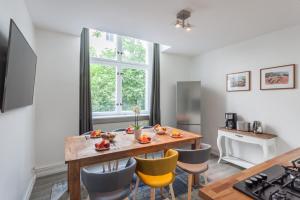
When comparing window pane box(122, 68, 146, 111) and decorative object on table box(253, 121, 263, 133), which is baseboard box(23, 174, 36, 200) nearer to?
window pane box(122, 68, 146, 111)

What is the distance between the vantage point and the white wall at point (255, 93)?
263 centimetres

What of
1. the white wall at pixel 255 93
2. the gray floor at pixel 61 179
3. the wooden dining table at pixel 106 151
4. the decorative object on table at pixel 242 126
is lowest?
the gray floor at pixel 61 179

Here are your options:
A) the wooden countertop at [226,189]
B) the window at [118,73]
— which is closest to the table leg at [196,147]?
the wooden countertop at [226,189]

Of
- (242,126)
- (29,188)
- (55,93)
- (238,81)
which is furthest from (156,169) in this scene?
(238,81)

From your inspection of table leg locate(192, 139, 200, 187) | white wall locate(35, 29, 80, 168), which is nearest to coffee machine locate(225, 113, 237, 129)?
A: table leg locate(192, 139, 200, 187)

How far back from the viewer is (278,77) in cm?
276

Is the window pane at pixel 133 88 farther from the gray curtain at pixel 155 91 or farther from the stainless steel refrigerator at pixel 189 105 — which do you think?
the stainless steel refrigerator at pixel 189 105

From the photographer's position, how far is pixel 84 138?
2264mm

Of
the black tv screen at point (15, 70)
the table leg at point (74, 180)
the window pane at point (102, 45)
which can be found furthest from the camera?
the window pane at point (102, 45)

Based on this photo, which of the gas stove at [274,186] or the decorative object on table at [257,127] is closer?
the gas stove at [274,186]

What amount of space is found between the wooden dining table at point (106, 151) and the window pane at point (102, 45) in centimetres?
189

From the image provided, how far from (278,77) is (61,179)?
13.5ft

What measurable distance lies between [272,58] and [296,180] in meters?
2.70

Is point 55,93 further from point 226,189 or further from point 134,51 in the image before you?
point 226,189
